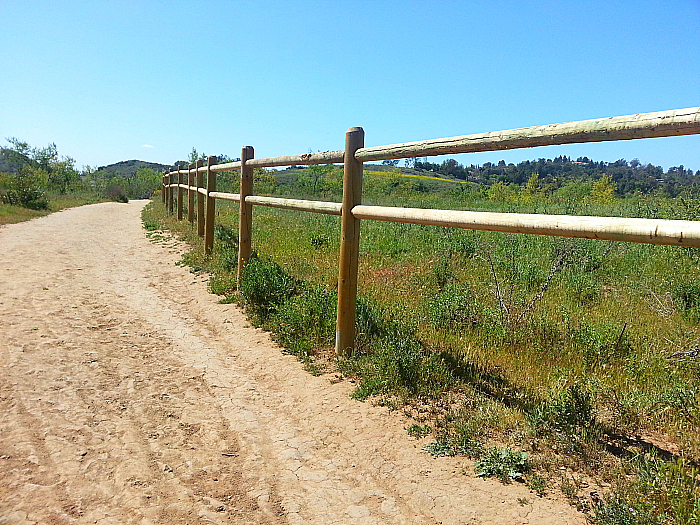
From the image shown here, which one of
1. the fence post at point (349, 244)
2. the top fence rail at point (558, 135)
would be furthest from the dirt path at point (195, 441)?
the top fence rail at point (558, 135)

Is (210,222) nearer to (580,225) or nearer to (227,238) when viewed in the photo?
(227,238)

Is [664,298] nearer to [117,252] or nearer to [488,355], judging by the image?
[488,355]

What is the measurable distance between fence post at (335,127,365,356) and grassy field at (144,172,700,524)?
191 millimetres

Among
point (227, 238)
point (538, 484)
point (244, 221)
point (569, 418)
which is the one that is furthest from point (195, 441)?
point (227, 238)

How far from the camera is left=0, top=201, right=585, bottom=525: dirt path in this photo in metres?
2.16

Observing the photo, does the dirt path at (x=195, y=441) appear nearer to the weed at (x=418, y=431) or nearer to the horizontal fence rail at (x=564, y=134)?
the weed at (x=418, y=431)

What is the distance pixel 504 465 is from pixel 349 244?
206 cm

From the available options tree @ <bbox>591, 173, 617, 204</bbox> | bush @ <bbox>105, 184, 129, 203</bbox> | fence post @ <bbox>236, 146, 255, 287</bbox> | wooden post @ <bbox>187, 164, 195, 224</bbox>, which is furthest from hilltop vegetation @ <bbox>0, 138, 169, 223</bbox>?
tree @ <bbox>591, 173, 617, 204</bbox>

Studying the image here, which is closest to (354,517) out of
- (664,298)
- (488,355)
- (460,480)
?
(460,480)

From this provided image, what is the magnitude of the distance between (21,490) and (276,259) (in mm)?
5708

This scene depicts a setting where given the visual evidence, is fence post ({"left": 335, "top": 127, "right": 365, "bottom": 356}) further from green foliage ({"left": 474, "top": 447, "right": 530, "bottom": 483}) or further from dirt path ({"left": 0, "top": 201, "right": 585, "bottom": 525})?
green foliage ({"left": 474, "top": 447, "right": 530, "bottom": 483})

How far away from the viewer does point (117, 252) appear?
30.8 ft

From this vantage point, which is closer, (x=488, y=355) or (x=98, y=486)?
(x=98, y=486)

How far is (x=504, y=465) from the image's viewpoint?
241 centimetres
